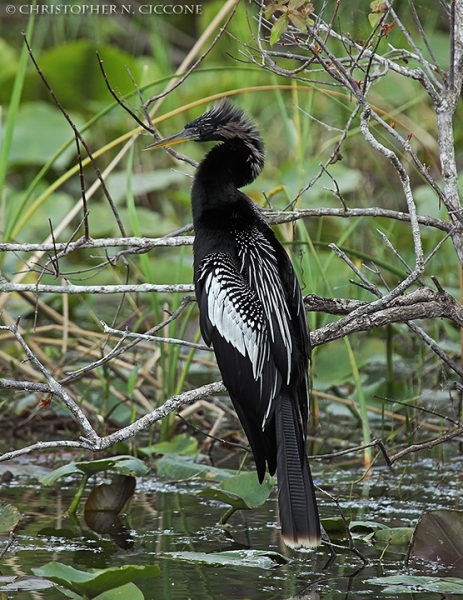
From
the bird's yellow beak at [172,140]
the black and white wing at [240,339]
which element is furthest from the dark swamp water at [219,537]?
the bird's yellow beak at [172,140]

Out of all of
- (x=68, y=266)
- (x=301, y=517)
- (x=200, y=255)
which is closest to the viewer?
(x=301, y=517)

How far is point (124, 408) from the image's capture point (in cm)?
443

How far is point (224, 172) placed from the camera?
3.43 meters

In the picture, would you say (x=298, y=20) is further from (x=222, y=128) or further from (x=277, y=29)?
(x=222, y=128)

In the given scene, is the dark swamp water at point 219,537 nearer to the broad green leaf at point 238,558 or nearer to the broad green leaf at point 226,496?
the broad green leaf at point 238,558

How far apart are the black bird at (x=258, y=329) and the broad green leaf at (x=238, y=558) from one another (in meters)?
0.10

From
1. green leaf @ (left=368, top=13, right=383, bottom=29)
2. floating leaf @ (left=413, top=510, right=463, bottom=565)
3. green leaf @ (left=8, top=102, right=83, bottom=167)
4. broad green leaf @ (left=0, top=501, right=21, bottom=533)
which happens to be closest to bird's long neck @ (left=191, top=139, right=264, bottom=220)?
green leaf @ (left=368, top=13, right=383, bottom=29)

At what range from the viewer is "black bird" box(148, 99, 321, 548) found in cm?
284

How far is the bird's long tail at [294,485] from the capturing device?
8.91 ft

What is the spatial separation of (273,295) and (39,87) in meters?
5.65

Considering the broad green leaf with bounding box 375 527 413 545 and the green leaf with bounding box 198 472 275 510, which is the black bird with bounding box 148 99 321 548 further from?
the broad green leaf with bounding box 375 527 413 545

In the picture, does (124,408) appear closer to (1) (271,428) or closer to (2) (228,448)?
(2) (228,448)

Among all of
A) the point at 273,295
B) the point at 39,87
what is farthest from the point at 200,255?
the point at 39,87

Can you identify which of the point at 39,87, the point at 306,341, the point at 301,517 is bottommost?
the point at 301,517
